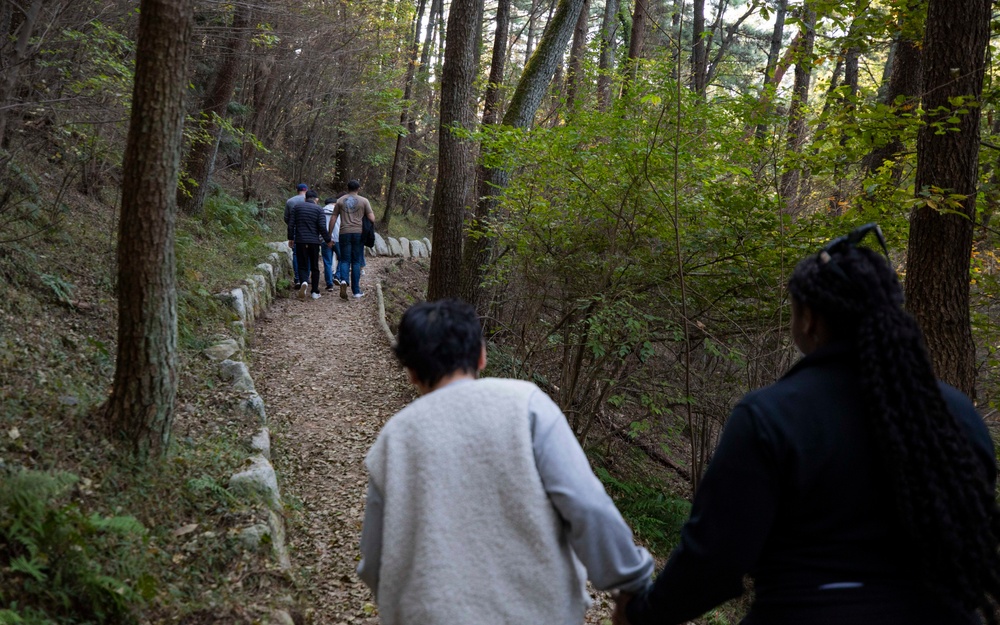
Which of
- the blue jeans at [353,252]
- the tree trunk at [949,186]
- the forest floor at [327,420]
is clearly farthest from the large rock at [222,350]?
the tree trunk at [949,186]

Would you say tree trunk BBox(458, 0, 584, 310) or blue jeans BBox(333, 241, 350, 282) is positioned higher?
tree trunk BBox(458, 0, 584, 310)

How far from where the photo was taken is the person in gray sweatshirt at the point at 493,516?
6.49ft

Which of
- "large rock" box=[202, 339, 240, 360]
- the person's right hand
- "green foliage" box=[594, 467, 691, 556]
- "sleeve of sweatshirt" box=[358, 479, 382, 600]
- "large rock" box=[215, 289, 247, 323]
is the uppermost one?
"sleeve of sweatshirt" box=[358, 479, 382, 600]

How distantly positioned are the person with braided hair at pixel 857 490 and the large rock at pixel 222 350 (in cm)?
700

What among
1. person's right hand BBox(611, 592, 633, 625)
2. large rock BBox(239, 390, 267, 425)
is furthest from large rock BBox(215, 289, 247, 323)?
person's right hand BBox(611, 592, 633, 625)

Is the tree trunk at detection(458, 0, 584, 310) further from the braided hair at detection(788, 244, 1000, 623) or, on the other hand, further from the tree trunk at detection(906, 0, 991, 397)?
the braided hair at detection(788, 244, 1000, 623)

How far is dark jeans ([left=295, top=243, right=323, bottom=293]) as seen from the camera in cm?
1359

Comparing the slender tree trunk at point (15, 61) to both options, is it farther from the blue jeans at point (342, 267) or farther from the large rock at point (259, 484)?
the blue jeans at point (342, 267)

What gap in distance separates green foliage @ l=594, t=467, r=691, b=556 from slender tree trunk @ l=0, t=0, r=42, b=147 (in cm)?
737

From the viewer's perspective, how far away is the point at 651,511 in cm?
821

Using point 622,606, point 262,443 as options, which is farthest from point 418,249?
point 622,606

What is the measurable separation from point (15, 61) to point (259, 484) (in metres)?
5.01

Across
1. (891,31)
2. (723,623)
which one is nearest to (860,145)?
(891,31)

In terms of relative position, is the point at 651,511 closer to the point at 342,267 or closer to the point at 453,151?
the point at 453,151
